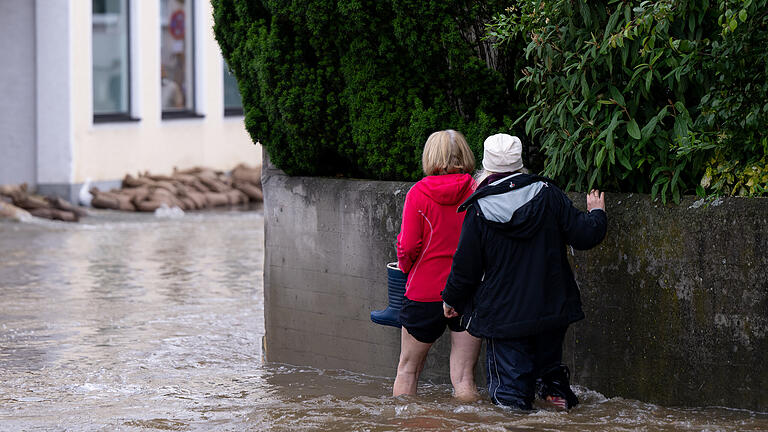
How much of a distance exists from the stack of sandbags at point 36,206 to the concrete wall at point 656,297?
10.00 m

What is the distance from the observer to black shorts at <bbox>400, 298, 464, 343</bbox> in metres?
5.92

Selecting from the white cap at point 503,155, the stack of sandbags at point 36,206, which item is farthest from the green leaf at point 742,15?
the stack of sandbags at point 36,206

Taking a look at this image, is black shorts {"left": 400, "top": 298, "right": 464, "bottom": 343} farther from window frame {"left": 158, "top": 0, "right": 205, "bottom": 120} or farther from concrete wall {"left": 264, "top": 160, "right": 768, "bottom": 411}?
window frame {"left": 158, "top": 0, "right": 205, "bottom": 120}

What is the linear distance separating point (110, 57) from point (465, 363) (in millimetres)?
14405

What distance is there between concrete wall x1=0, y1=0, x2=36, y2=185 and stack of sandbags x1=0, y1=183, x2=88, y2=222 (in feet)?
1.82

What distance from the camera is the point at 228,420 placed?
604 centimetres

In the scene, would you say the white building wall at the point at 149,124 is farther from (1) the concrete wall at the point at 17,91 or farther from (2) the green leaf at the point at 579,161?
(2) the green leaf at the point at 579,161

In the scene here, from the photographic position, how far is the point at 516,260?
18.2 ft

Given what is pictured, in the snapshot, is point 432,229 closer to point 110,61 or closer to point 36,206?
point 36,206

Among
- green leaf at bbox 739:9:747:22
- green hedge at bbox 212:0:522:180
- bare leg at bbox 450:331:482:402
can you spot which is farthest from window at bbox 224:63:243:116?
green leaf at bbox 739:9:747:22

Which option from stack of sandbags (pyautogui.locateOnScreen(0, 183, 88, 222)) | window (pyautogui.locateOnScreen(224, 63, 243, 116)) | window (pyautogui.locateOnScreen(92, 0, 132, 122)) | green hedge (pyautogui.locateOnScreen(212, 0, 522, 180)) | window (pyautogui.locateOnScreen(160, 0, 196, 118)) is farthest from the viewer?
window (pyautogui.locateOnScreen(224, 63, 243, 116))

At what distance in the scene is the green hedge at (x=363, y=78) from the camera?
22.2 ft

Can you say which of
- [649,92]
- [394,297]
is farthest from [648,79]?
[394,297]

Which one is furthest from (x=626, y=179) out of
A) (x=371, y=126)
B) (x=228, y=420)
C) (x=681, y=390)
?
(x=228, y=420)
